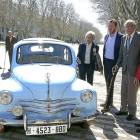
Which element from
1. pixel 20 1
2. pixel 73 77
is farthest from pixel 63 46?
pixel 20 1

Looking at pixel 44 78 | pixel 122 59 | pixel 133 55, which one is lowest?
pixel 44 78

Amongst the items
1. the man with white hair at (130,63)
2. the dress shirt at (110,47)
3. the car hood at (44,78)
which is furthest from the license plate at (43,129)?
the dress shirt at (110,47)

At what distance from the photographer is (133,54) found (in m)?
4.43

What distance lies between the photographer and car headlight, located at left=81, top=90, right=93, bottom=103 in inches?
143

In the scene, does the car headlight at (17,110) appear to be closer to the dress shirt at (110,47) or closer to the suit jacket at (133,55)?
the suit jacket at (133,55)

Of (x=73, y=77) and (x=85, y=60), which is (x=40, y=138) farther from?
(x=85, y=60)

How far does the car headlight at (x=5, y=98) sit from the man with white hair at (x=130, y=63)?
2.74 m

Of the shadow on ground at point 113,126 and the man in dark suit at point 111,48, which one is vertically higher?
the man in dark suit at point 111,48

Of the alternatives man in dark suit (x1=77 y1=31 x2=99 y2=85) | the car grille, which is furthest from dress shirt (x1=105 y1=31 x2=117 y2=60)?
the car grille

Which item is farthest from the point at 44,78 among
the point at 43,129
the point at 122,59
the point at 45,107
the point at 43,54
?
the point at 122,59

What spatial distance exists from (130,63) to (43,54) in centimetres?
209

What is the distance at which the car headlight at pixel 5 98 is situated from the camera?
3.37 m

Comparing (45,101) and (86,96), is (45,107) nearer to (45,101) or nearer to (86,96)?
(45,101)

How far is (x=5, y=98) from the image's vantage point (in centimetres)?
339
